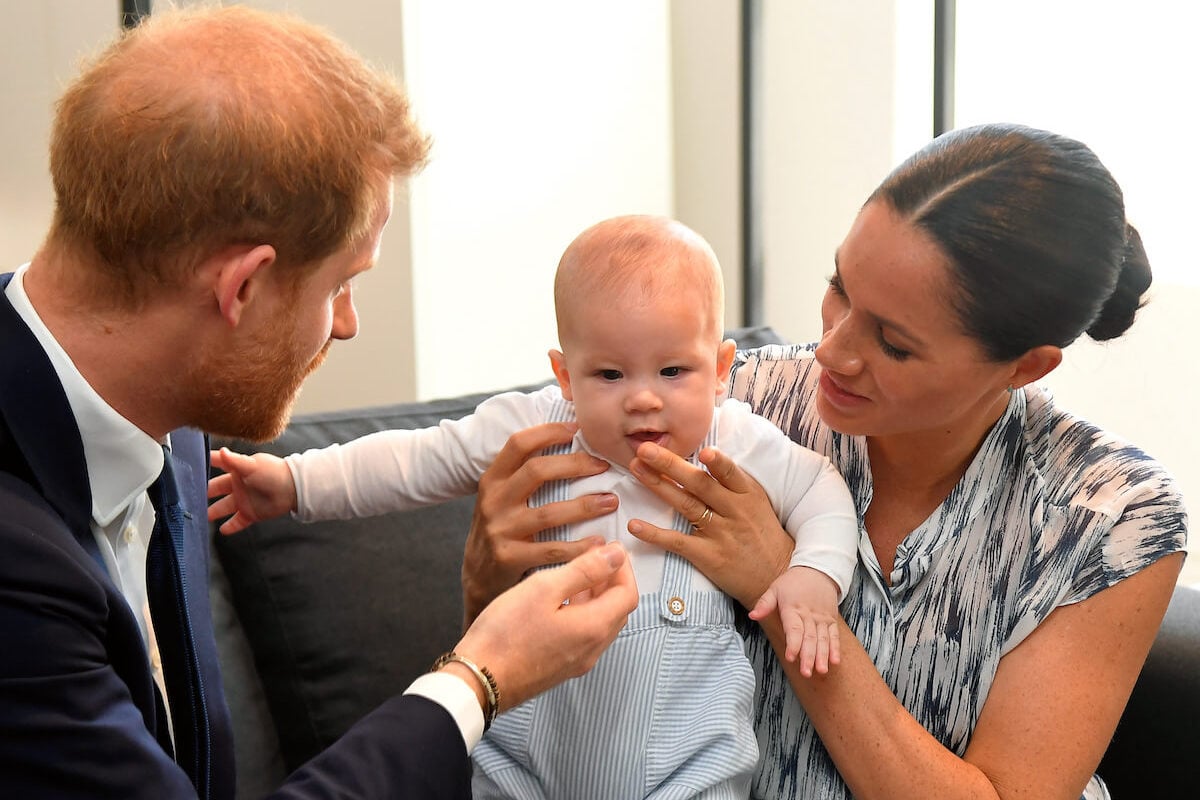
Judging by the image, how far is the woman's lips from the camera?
4.98 feet

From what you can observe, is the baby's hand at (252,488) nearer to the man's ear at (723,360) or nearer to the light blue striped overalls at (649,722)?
the light blue striped overalls at (649,722)

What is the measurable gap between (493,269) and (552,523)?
2260 millimetres

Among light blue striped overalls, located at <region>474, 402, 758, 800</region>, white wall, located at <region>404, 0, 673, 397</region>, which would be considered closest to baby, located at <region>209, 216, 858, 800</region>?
light blue striped overalls, located at <region>474, 402, 758, 800</region>

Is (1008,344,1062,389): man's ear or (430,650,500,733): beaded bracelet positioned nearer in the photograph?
(430,650,500,733): beaded bracelet

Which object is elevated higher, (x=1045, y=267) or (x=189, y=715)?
(x=1045, y=267)

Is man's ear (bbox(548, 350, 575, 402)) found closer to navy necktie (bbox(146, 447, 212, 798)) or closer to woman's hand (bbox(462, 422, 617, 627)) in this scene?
woman's hand (bbox(462, 422, 617, 627))

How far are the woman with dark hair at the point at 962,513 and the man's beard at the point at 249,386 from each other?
1.16 feet

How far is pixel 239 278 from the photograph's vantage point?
3.95 feet

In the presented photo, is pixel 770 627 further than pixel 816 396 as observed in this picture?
No

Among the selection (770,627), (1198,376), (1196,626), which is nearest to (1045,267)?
(770,627)

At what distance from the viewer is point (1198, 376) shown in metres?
3.31

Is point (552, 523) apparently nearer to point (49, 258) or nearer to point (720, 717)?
point (720, 717)

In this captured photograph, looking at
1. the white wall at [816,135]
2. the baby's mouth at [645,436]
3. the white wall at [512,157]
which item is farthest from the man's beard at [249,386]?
the white wall at [816,135]

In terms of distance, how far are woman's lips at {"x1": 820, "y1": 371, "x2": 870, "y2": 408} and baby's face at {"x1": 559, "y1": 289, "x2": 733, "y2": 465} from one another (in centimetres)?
14
